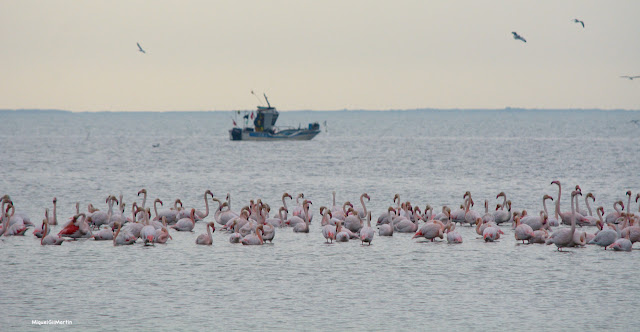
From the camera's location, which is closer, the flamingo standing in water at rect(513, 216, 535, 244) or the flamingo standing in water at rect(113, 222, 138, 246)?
the flamingo standing in water at rect(113, 222, 138, 246)

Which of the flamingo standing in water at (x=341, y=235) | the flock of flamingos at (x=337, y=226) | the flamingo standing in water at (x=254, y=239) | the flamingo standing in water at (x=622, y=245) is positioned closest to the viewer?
the flamingo standing in water at (x=622, y=245)

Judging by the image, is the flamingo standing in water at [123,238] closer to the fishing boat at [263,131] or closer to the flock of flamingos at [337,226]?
the flock of flamingos at [337,226]

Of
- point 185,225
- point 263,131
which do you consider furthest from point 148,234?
point 263,131

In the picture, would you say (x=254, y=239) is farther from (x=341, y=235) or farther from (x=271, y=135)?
(x=271, y=135)

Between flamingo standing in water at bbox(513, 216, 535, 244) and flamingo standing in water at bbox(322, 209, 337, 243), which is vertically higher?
flamingo standing in water at bbox(513, 216, 535, 244)

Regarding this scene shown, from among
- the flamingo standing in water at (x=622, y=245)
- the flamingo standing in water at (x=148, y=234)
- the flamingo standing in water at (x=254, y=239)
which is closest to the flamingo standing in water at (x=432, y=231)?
the flamingo standing in water at (x=254, y=239)

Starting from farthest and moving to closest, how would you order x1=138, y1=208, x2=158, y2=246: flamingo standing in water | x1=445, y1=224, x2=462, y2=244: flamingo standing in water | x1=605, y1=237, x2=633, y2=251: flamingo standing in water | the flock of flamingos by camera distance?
x1=445, y1=224, x2=462, y2=244: flamingo standing in water → x1=138, y1=208, x2=158, y2=246: flamingo standing in water → the flock of flamingos → x1=605, y1=237, x2=633, y2=251: flamingo standing in water

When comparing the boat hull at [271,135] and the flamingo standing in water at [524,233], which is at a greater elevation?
the flamingo standing in water at [524,233]

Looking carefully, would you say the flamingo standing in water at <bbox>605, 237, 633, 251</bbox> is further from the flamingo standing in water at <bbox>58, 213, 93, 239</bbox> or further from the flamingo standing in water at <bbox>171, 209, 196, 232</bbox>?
the flamingo standing in water at <bbox>58, 213, 93, 239</bbox>

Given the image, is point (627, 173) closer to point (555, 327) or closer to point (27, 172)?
point (27, 172)

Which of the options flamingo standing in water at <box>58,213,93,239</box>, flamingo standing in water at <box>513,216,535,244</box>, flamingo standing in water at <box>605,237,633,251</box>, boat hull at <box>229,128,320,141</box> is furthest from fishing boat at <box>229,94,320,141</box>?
flamingo standing in water at <box>605,237,633,251</box>

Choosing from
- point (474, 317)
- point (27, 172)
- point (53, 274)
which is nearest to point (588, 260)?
point (474, 317)

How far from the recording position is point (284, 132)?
126m

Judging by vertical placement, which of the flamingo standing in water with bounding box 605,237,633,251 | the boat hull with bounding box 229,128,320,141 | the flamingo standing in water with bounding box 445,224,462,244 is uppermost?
the flamingo standing in water with bounding box 605,237,633,251
